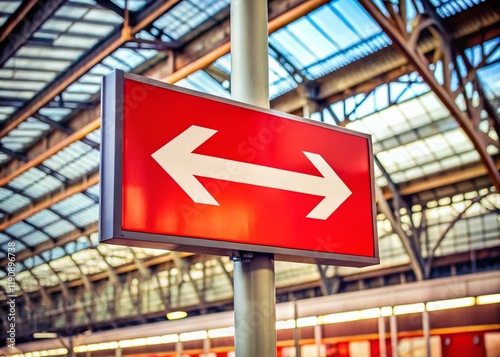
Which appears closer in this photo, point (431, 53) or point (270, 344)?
point (270, 344)

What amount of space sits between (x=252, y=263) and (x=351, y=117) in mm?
18922

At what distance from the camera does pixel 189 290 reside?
112 feet

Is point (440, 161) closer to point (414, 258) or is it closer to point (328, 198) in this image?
point (414, 258)

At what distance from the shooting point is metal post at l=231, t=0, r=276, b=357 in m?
2.82

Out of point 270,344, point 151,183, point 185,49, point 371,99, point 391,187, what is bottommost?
point 270,344

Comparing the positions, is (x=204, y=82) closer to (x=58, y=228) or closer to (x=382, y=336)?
(x=382, y=336)

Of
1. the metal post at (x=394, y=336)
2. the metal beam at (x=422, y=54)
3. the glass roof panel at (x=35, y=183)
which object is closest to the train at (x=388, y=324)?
the metal post at (x=394, y=336)

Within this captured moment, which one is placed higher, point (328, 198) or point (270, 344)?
point (328, 198)

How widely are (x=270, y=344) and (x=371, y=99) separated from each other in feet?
60.5

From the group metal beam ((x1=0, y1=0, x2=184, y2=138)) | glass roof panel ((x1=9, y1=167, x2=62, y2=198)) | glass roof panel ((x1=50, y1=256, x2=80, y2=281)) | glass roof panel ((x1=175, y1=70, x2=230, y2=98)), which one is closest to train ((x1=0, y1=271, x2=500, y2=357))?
glass roof panel ((x1=175, y1=70, x2=230, y2=98))

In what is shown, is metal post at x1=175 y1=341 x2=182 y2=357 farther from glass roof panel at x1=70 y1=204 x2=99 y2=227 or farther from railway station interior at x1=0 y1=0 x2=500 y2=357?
glass roof panel at x1=70 y1=204 x2=99 y2=227

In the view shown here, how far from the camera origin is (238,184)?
3096 millimetres

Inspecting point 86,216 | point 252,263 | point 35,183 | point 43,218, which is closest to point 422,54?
point 252,263

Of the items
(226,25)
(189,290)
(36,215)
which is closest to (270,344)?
(226,25)
